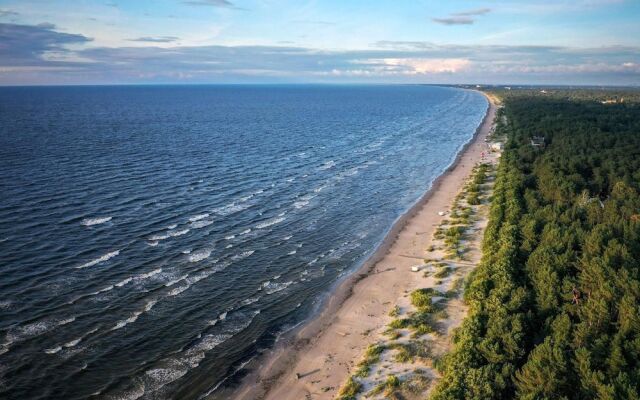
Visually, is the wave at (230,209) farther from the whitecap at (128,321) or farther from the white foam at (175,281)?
the whitecap at (128,321)

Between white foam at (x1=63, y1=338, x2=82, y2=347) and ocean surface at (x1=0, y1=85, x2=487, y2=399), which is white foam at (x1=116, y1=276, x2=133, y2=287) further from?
white foam at (x1=63, y1=338, x2=82, y2=347)

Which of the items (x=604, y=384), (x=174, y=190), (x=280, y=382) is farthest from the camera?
(x=174, y=190)

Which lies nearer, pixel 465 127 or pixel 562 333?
pixel 562 333

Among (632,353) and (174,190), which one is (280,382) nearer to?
(632,353)

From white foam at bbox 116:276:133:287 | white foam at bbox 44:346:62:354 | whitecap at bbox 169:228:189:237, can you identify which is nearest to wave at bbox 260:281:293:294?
white foam at bbox 116:276:133:287

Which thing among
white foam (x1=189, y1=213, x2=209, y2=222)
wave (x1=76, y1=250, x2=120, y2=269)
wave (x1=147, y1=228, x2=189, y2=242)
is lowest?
wave (x1=76, y1=250, x2=120, y2=269)

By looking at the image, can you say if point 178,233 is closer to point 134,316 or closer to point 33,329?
point 134,316

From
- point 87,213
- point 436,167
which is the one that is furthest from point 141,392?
point 436,167
